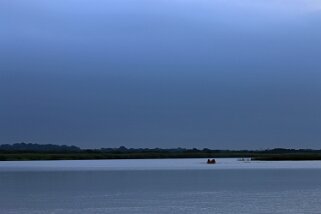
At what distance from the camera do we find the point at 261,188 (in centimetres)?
3491

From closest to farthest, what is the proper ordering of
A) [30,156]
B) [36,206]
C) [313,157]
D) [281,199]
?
[36,206], [281,199], [313,157], [30,156]

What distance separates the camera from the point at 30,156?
331ft

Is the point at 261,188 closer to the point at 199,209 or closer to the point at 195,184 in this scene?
the point at 195,184

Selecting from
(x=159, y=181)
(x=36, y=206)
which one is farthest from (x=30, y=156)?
(x=36, y=206)

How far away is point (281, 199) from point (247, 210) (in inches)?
183

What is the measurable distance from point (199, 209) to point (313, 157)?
73.1 metres

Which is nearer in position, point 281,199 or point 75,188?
point 281,199

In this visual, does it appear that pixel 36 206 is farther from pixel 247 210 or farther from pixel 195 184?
pixel 195 184

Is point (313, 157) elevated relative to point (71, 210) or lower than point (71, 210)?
elevated

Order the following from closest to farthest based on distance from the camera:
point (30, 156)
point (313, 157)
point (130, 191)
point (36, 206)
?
point (36, 206) → point (130, 191) → point (313, 157) → point (30, 156)

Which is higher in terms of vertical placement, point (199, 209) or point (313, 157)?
point (313, 157)

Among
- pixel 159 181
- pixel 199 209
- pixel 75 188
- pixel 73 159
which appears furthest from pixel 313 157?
pixel 199 209

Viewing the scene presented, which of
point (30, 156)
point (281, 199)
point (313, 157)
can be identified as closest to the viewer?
point (281, 199)

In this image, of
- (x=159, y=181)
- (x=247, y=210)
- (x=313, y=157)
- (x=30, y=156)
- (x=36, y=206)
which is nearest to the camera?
(x=247, y=210)
